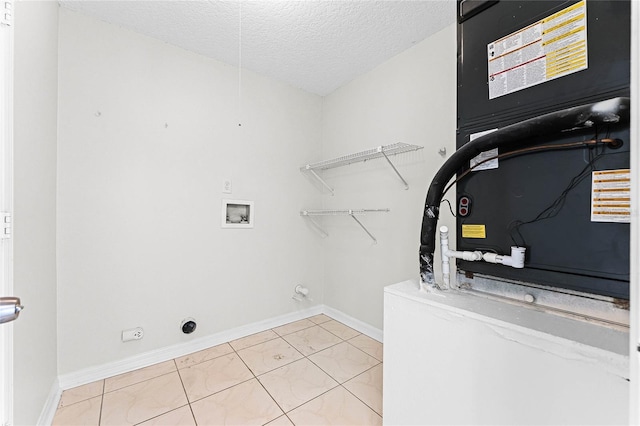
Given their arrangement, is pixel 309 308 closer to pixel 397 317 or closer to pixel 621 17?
pixel 397 317

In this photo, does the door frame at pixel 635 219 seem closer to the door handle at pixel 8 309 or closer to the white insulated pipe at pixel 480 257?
the white insulated pipe at pixel 480 257

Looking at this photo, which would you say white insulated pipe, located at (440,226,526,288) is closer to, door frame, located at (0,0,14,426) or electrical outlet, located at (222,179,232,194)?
door frame, located at (0,0,14,426)

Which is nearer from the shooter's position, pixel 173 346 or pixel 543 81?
pixel 543 81

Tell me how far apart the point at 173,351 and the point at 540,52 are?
284cm

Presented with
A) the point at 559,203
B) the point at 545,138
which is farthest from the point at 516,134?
the point at 559,203

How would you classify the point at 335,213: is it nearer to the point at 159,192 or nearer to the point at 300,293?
the point at 300,293

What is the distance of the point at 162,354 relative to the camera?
2.02 m

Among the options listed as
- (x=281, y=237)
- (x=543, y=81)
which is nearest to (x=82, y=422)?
(x=281, y=237)

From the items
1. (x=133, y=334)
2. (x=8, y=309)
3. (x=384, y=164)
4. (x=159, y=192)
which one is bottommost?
(x=133, y=334)

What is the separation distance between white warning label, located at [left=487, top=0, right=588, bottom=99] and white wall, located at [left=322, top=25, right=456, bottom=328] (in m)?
0.72

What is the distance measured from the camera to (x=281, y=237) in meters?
2.68

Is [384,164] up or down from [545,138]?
up

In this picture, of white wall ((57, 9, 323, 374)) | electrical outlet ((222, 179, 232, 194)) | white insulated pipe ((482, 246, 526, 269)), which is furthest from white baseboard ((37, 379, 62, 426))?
white insulated pipe ((482, 246, 526, 269))

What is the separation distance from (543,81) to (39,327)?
98.0 inches
